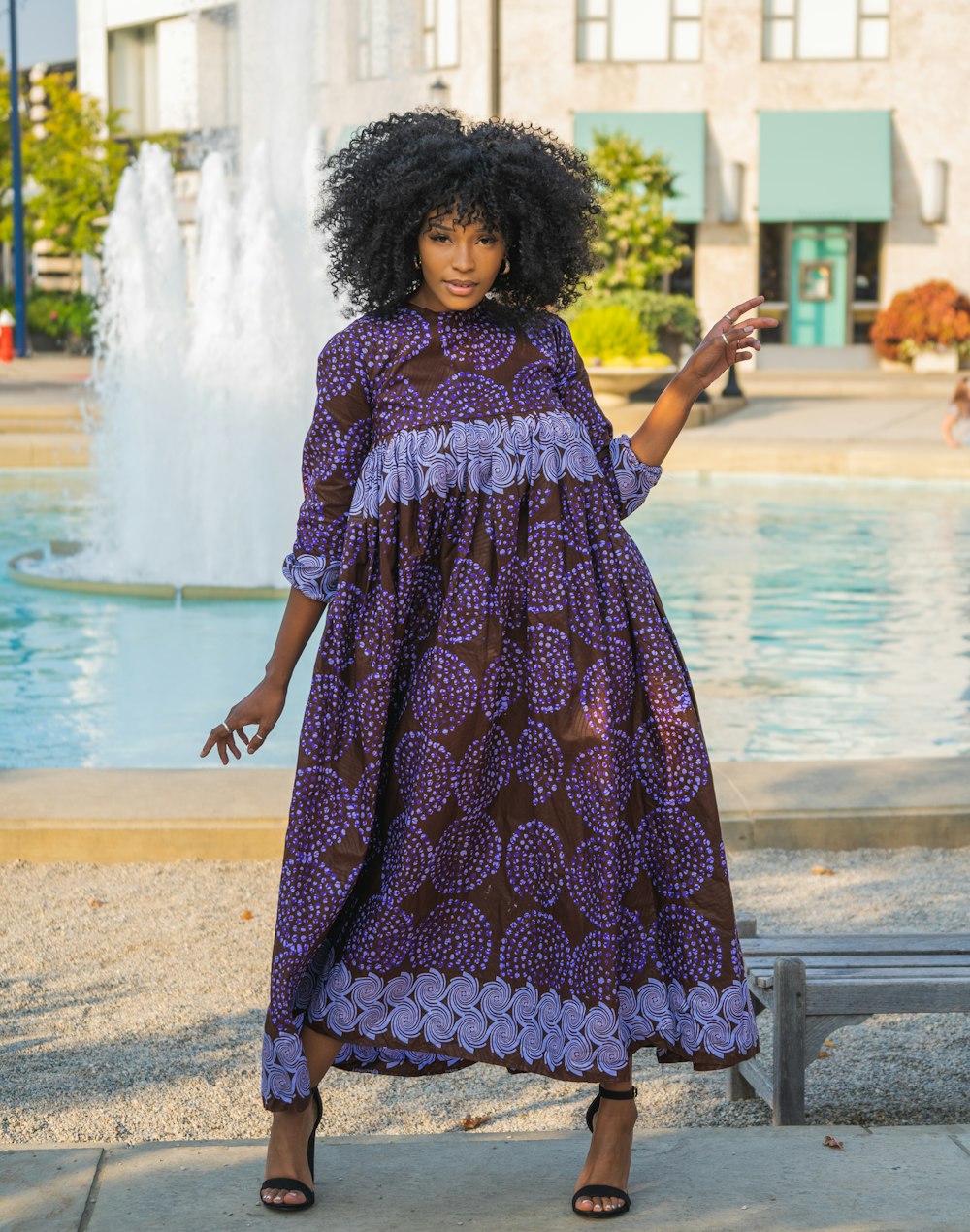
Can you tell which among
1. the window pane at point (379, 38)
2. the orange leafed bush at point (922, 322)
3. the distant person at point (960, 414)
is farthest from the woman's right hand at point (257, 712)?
the orange leafed bush at point (922, 322)

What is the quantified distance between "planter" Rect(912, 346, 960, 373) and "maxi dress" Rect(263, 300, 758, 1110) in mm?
30579

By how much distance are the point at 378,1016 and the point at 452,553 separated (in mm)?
733

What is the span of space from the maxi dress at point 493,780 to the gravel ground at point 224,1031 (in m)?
0.74

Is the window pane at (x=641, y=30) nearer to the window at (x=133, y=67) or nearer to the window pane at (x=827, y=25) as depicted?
the window pane at (x=827, y=25)

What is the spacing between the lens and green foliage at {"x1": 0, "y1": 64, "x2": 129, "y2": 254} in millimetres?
35281

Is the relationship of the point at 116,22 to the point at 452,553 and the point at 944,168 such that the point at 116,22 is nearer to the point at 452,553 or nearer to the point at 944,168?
the point at 944,168

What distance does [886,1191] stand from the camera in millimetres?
2812

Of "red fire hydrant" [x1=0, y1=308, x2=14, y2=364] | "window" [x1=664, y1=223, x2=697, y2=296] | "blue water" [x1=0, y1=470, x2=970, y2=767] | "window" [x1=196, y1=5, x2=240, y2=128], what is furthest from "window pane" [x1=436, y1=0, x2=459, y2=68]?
"blue water" [x1=0, y1=470, x2=970, y2=767]

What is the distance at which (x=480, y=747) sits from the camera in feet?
9.10

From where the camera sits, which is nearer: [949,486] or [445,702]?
[445,702]

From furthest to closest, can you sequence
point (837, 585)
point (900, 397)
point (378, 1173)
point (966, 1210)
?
point (900, 397) < point (837, 585) < point (378, 1173) < point (966, 1210)

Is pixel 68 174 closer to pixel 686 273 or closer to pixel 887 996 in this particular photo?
pixel 686 273

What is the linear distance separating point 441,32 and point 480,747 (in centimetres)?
3384

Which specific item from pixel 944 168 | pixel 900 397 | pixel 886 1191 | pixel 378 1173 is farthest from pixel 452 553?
pixel 944 168
